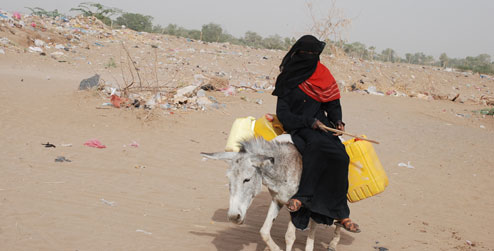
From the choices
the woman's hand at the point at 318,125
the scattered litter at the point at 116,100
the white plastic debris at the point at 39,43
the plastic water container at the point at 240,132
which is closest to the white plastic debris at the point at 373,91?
the scattered litter at the point at 116,100

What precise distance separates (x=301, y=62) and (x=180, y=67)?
13982mm

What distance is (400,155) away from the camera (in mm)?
10383

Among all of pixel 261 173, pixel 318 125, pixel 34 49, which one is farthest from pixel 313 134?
pixel 34 49

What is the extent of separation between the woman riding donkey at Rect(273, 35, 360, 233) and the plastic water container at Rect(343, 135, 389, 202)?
18cm

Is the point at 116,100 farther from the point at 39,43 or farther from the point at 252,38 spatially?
the point at 252,38

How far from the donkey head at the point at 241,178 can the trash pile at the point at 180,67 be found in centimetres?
815

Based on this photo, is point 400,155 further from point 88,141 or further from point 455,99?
point 455,99

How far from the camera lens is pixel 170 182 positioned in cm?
726

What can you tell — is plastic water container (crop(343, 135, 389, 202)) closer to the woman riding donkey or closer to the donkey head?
the woman riding donkey

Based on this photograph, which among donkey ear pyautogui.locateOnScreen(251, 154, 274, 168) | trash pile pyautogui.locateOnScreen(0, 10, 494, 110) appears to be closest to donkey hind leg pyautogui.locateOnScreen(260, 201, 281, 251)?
donkey ear pyautogui.locateOnScreen(251, 154, 274, 168)

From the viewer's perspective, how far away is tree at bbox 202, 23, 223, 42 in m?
35.8

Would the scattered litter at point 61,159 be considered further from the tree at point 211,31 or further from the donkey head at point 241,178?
the tree at point 211,31

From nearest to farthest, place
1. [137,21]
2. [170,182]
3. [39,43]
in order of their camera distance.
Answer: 1. [170,182]
2. [39,43]
3. [137,21]

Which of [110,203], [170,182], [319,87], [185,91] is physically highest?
[319,87]
